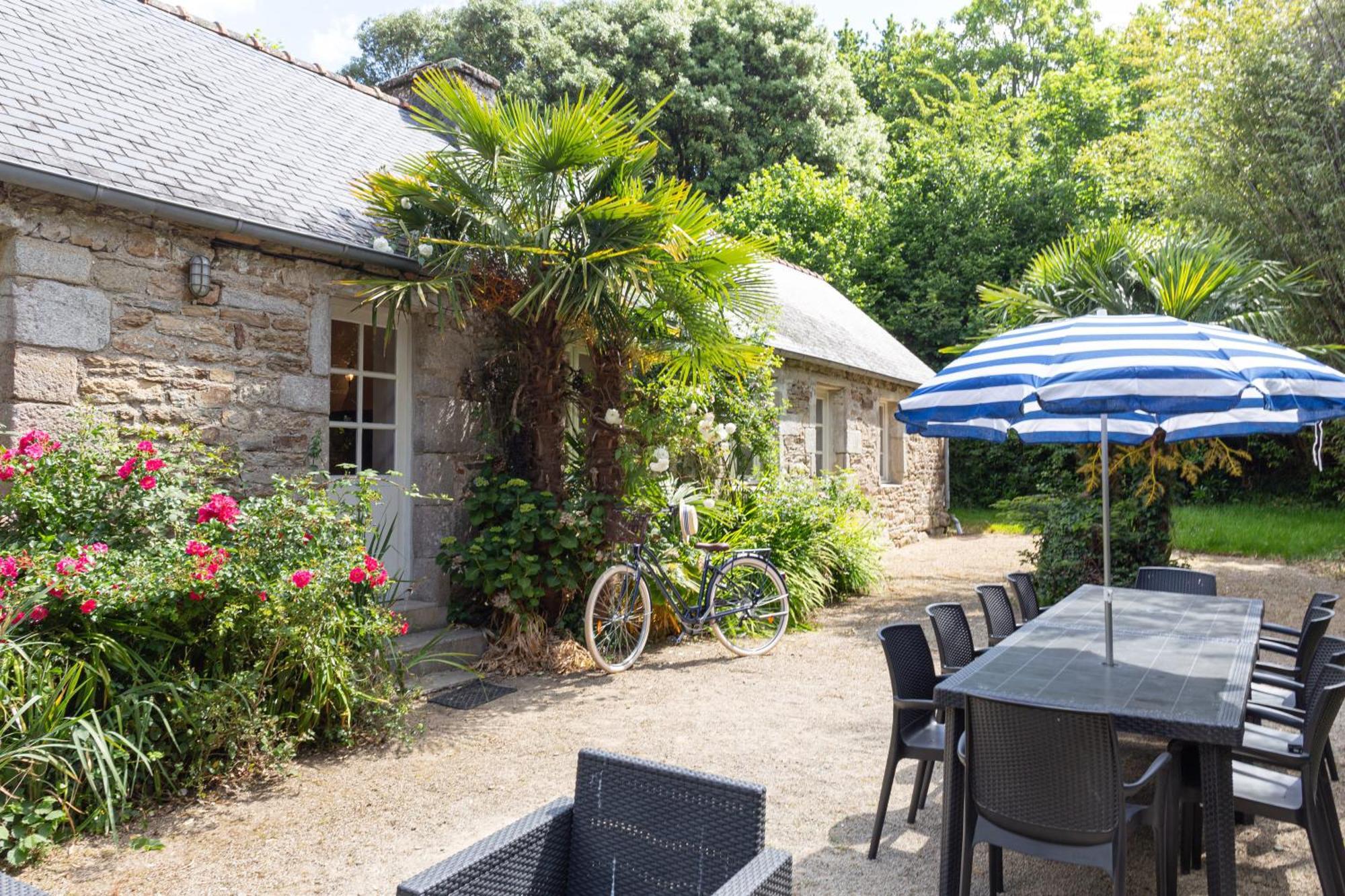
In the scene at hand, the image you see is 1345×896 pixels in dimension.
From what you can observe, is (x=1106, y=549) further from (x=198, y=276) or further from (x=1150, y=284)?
(x=1150, y=284)

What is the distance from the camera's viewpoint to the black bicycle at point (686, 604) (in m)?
6.43

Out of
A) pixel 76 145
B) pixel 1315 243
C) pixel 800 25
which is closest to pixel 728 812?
pixel 76 145

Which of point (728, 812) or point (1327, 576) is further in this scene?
point (1327, 576)

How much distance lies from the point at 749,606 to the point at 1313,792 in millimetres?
4376

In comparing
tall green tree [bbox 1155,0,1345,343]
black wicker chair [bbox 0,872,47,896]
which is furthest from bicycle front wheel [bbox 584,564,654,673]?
tall green tree [bbox 1155,0,1345,343]

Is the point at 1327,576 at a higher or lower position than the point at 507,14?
lower

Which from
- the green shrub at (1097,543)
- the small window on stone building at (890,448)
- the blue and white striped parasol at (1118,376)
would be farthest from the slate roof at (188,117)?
the small window on stone building at (890,448)

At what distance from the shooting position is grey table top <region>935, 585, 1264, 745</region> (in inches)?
109

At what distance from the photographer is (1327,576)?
34.2ft

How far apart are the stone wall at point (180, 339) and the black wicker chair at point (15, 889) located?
3574 mm

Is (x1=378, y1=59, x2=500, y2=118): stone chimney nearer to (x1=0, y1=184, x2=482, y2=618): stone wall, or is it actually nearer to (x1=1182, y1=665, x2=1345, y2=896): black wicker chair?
(x1=0, y1=184, x2=482, y2=618): stone wall

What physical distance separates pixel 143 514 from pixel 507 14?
21965mm

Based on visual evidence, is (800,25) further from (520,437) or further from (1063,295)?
(520,437)

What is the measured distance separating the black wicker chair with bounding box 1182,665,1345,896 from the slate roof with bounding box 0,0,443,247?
17.7ft
